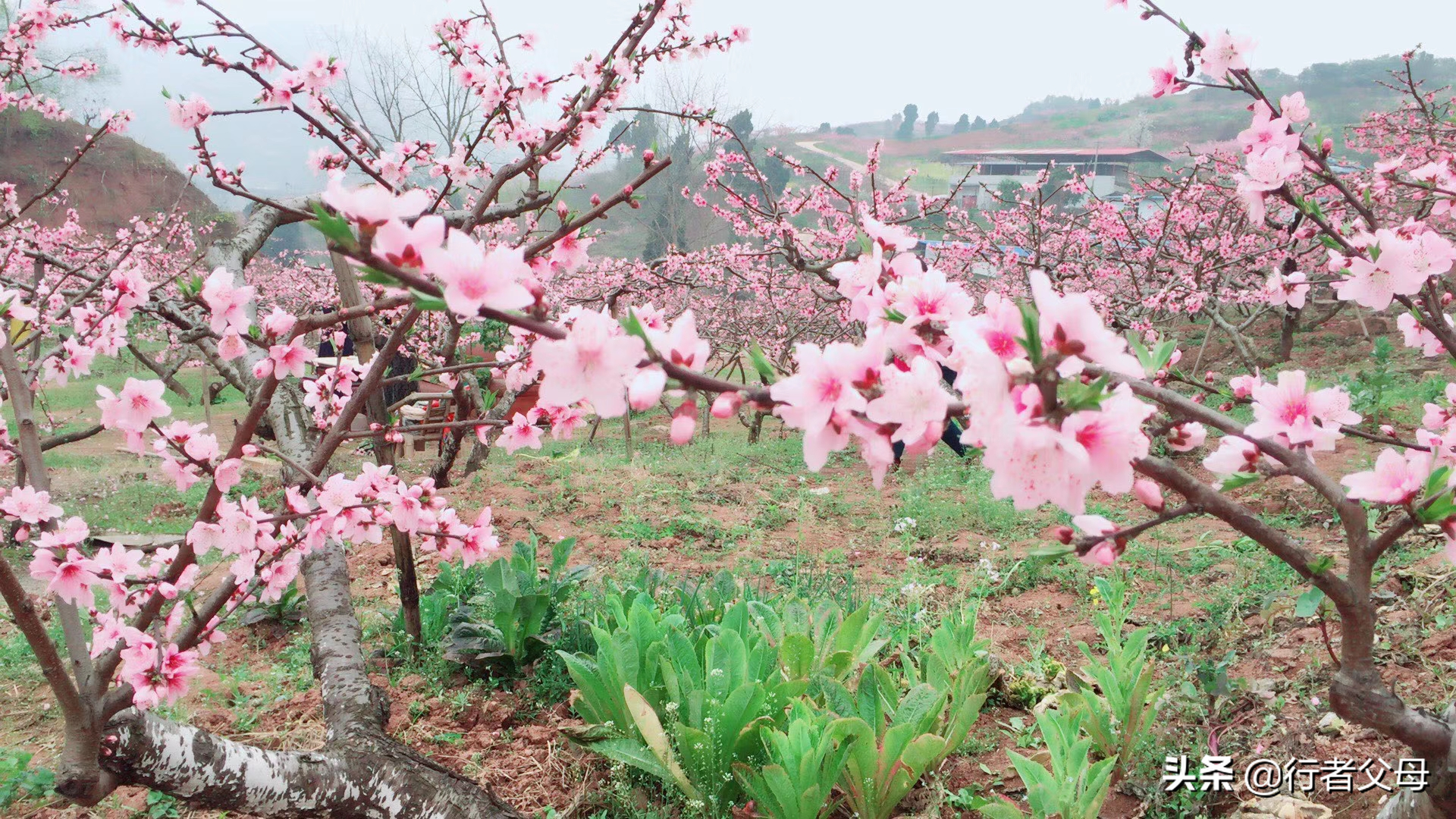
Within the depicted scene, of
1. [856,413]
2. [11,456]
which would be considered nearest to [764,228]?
[11,456]


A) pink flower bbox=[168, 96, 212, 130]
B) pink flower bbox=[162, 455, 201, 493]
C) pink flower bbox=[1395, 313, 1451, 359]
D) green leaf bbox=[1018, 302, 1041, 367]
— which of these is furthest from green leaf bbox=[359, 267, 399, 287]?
pink flower bbox=[168, 96, 212, 130]

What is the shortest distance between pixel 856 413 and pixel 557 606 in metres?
2.43

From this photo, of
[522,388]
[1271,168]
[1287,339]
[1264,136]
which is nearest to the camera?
[1271,168]

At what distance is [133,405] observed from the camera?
65.5 inches

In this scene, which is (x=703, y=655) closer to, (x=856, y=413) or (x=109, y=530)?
(x=856, y=413)

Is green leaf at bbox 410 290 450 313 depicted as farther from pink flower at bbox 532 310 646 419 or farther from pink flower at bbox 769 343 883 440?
pink flower at bbox 769 343 883 440

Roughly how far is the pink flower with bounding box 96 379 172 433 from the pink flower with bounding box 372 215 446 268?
1256 millimetres

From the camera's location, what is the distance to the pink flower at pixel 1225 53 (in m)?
1.75

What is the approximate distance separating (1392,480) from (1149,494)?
0.31 metres

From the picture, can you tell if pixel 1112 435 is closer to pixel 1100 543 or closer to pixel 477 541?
pixel 1100 543

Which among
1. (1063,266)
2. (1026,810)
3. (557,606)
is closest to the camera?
(1026,810)

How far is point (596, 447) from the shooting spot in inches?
372

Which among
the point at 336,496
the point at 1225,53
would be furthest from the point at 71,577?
the point at 1225,53

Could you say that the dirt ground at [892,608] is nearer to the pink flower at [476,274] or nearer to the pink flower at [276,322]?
the pink flower at [476,274]
